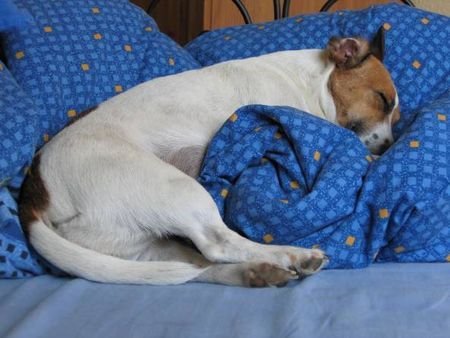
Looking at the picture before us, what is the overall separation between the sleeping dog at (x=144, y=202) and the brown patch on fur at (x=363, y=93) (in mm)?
423

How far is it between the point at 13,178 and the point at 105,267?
372 millimetres

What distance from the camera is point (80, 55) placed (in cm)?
206

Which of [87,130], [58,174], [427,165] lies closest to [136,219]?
[58,174]

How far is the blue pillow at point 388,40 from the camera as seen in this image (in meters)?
2.23

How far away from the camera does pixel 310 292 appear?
129 centimetres

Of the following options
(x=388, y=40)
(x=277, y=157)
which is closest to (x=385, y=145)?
(x=388, y=40)

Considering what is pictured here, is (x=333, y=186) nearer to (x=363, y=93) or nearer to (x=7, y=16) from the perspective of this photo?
(x=363, y=93)

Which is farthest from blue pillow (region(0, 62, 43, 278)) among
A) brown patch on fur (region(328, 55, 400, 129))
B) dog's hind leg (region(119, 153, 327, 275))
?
brown patch on fur (region(328, 55, 400, 129))

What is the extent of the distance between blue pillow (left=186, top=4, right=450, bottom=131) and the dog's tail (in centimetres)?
111

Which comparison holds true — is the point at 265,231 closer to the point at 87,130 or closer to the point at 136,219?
the point at 136,219

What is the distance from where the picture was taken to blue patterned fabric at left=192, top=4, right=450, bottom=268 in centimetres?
148

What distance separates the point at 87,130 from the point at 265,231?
22.8 inches

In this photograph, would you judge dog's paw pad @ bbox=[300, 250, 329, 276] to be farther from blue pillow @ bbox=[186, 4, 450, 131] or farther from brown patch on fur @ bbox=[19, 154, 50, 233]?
blue pillow @ bbox=[186, 4, 450, 131]

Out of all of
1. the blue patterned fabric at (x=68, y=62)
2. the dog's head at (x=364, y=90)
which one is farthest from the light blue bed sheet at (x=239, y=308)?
the dog's head at (x=364, y=90)
